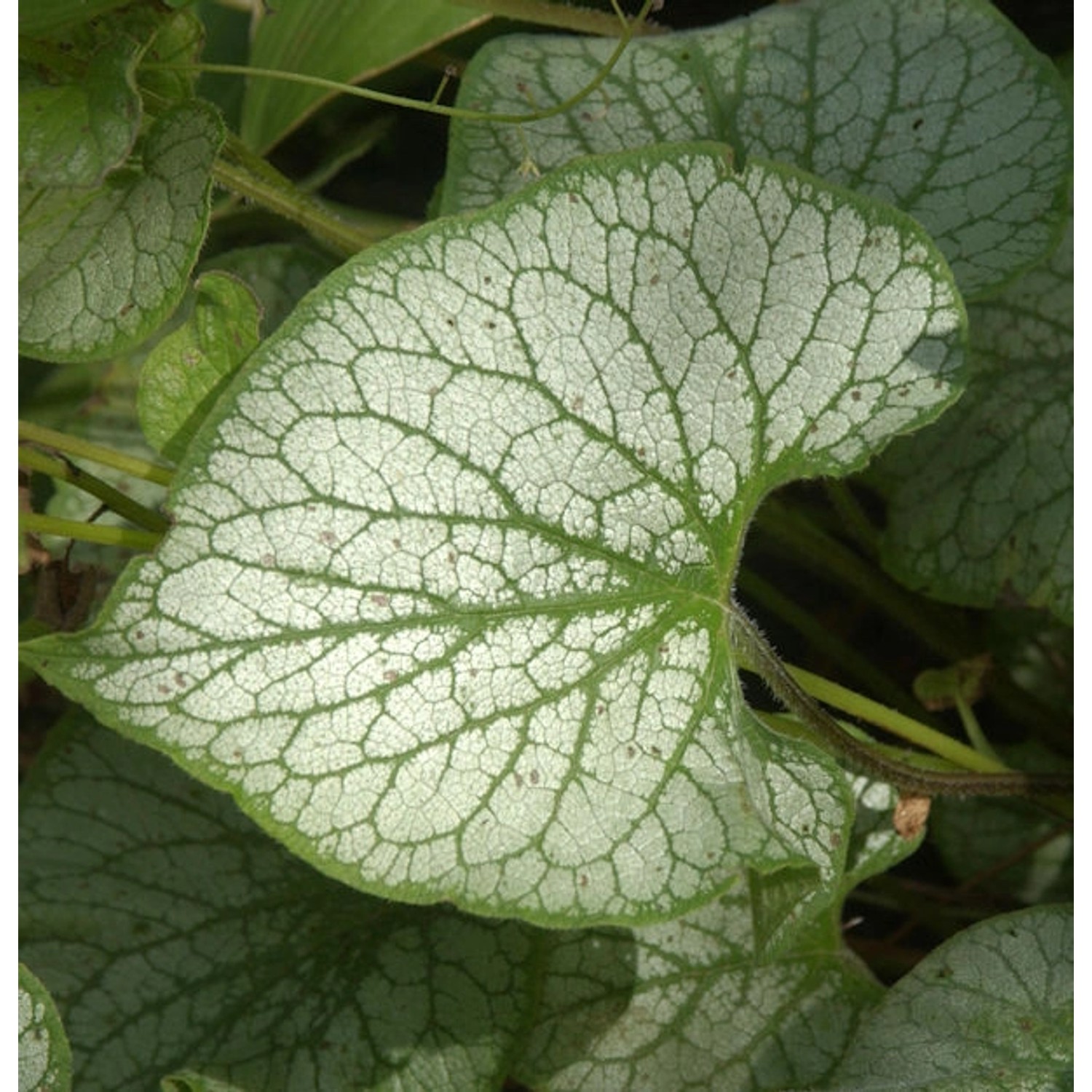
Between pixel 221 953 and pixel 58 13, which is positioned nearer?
pixel 58 13

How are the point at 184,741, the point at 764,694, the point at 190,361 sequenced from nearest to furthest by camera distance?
the point at 184,741, the point at 190,361, the point at 764,694

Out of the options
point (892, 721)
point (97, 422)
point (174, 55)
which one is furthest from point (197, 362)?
point (892, 721)

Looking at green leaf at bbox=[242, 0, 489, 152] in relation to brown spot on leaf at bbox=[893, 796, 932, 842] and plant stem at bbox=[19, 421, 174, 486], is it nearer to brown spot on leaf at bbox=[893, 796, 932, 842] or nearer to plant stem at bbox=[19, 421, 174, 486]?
plant stem at bbox=[19, 421, 174, 486]

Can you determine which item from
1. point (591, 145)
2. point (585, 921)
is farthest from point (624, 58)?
point (585, 921)

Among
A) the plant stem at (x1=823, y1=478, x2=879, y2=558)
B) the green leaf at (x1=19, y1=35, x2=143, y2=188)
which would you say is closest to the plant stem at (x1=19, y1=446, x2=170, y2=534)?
the green leaf at (x1=19, y1=35, x2=143, y2=188)

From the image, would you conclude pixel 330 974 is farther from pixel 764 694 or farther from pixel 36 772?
pixel 764 694

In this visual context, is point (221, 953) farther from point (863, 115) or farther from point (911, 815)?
point (863, 115)

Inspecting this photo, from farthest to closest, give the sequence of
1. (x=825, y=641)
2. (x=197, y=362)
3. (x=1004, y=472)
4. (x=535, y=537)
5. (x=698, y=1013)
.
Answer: (x=825, y=641), (x=1004, y=472), (x=698, y=1013), (x=197, y=362), (x=535, y=537)
